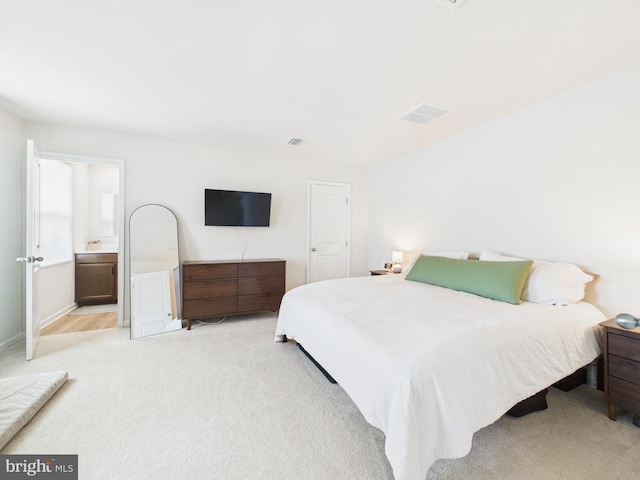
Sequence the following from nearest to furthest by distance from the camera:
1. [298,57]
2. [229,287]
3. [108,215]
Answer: [298,57] < [229,287] < [108,215]

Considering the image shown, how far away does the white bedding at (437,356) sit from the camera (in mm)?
1242

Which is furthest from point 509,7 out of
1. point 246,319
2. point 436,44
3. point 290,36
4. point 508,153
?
point 246,319

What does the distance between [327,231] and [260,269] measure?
4.98 ft

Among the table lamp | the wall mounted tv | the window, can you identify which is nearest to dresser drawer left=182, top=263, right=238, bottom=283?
the wall mounted tv

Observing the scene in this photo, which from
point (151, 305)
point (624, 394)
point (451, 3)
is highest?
point (451, 3)

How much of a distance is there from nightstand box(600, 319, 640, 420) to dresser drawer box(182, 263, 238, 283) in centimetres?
369

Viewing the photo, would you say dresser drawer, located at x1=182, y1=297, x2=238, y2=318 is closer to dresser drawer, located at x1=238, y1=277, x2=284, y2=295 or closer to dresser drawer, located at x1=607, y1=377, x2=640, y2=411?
dresser drawer, located at x1=238, y1=277, x2=284, y2=295

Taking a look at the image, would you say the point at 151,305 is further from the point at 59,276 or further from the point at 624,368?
the point at 624,368

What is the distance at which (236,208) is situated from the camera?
4.05 meters

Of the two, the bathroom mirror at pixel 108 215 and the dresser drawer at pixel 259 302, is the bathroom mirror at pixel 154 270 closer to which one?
the dresser drawer at pixel 259 302

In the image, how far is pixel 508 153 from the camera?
115 inches

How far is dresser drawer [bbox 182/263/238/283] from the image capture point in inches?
137

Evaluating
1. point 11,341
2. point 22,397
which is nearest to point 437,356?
point 22,397

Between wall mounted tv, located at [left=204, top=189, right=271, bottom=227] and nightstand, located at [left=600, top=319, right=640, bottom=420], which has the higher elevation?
wall mounted tv, located at [left=204, top=189, right=271, bottom=227]
